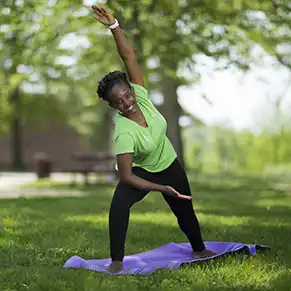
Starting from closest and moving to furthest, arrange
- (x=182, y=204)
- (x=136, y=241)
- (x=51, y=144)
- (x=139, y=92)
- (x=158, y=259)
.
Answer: (x=139, y=92)
(x=182, y=204)
(x=158, y=259)
(x=136, y=241)
(x=51, y=144)

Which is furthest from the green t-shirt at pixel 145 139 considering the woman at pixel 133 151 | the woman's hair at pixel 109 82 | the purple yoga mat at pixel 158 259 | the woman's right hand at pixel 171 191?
the purple yoga mat at pixel 158 259

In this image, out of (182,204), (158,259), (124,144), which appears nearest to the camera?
(124,144)

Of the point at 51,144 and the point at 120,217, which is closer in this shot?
the point at 120,217

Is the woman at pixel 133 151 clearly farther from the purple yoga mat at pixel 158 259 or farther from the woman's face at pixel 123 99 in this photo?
the purple yoga mat at pixel 158 259

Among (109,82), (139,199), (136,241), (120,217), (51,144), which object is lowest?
(136,241)

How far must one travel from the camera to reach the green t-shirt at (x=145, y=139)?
585 cm

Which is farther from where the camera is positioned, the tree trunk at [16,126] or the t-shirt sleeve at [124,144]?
the tree trunk at [16,126]

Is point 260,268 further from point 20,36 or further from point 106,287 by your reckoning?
point 20,36

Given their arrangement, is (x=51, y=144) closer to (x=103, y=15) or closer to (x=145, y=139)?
(x=103, y=15)

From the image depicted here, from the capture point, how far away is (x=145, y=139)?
19.5ft

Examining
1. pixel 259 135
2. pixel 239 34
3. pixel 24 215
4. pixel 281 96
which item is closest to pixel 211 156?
pixel 259 135

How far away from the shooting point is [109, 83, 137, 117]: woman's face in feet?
19.3

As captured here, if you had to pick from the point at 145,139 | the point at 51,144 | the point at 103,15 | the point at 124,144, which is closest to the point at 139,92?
the point at 145,139

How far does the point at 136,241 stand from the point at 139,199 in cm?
195
